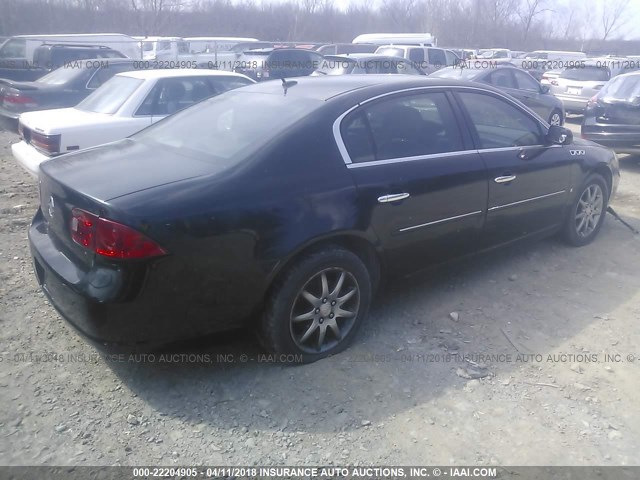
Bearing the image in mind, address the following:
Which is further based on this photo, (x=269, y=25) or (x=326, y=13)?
(x=326, y=13)

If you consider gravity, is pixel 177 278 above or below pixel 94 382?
above

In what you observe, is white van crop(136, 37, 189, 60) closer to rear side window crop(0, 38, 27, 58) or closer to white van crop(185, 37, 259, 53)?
white van crop(185, 37, 259, 53)

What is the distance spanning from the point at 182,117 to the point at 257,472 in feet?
8.29

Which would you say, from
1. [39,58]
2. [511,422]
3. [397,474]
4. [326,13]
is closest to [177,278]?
[397,474]

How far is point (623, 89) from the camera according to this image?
349 inches

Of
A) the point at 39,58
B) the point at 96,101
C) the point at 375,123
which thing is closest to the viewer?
the point at 375,123

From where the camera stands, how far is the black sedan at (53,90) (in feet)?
29.5

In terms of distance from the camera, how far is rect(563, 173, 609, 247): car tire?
16.7 ft

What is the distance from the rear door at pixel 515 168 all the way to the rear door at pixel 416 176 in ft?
0.55

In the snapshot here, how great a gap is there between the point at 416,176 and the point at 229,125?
1235 mm

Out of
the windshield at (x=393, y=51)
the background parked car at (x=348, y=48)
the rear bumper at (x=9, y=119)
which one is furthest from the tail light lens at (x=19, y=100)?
the background parked car at (x=348, y=48)

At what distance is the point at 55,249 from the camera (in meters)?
3.20

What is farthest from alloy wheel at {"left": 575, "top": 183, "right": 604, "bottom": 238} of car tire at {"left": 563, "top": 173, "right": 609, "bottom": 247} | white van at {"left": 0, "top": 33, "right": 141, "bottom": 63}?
white van at {"left": 0, "top": 33, "right": 141, "bottom": 63}

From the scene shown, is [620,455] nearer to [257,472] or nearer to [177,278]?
[257,472]
